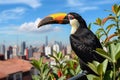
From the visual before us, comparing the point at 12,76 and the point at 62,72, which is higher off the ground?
the point at 62,72

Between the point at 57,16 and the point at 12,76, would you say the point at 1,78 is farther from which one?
the point at 57,16

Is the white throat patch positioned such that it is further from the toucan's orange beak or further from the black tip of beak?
the black tip of beak

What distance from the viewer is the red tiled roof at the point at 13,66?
121ft

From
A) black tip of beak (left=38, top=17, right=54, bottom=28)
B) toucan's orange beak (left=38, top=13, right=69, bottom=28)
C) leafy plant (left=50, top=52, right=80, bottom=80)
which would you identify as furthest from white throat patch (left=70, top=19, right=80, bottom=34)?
leafy plant (left=50, top=52, right=80, bottom=80)

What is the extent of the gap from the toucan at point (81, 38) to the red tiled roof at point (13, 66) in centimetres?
3203

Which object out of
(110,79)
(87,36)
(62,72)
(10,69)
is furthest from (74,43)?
(10,69)

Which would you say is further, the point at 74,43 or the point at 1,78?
the point at 1,78

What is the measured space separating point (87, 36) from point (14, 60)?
42348 mm

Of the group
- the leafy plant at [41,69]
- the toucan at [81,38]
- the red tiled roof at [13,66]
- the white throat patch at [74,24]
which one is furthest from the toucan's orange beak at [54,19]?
the red tiled roof at [13,66]

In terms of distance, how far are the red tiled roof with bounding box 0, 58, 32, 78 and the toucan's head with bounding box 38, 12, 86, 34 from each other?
3197 cm

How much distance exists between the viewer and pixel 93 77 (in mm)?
1282

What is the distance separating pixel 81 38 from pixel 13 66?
1524 inches

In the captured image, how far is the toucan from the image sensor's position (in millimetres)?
2863

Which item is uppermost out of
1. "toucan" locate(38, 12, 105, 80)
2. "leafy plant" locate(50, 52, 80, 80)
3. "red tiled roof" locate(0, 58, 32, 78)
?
"toucan" locate(38, 12, 105, 80)
